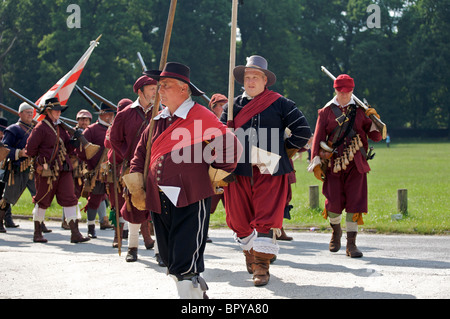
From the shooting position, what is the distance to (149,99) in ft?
27.0

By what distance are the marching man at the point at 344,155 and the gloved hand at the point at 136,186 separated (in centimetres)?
355

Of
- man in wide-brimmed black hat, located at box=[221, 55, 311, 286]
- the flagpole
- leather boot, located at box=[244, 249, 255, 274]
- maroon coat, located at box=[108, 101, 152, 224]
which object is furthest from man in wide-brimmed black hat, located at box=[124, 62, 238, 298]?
maroon coat, located at box=[108, 101, 152, 224]

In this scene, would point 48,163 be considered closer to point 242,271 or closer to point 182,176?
point 242,271

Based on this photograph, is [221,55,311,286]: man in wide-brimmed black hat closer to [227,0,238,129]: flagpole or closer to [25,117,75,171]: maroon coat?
[227,0,238,129]: flagpole

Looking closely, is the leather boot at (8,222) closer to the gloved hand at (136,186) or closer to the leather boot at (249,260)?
the leather boot at (249,260)

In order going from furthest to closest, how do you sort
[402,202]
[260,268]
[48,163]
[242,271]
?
[402,202] < [48,163] < [242,271] < [260,268]

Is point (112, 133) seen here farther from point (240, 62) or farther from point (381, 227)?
point (240, 62)

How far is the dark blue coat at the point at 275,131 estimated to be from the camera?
6930mm

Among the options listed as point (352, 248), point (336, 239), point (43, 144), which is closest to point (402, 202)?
point (336, 239)

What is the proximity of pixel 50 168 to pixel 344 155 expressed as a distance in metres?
4.41

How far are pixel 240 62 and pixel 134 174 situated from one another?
5643 centimetres

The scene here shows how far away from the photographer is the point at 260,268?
6.59 metres

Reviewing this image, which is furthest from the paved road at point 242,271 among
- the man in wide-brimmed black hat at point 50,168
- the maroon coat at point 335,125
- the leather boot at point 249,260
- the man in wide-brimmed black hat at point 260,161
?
the maroon coat at point 335,125
